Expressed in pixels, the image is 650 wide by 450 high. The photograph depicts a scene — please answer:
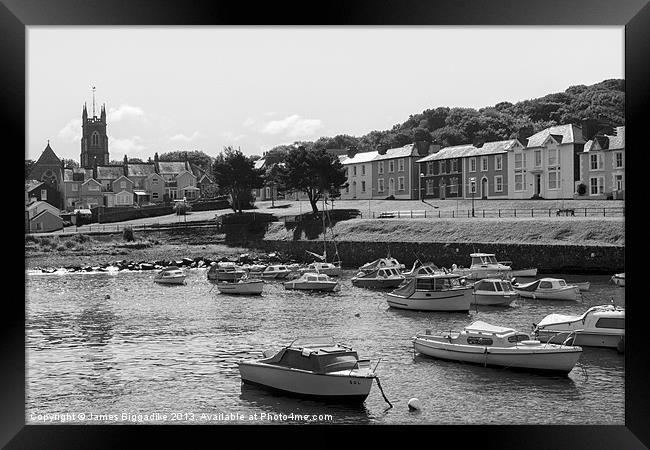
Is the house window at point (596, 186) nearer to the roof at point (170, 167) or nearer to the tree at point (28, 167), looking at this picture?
the roof at point (170, 167)

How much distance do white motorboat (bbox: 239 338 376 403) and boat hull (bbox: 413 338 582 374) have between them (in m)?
2.78

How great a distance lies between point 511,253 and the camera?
2712 centimetres

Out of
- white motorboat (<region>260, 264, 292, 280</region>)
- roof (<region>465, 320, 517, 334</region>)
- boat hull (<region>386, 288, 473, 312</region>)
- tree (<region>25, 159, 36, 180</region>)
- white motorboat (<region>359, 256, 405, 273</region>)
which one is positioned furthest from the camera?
white motorboat (<region>260, 264, 292, 280</region>)

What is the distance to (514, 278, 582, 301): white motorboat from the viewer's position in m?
19.8

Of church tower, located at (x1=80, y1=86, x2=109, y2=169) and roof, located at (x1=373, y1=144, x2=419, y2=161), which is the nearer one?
church tower, located at (x1=80, y1=86, x2=109, y2=169)

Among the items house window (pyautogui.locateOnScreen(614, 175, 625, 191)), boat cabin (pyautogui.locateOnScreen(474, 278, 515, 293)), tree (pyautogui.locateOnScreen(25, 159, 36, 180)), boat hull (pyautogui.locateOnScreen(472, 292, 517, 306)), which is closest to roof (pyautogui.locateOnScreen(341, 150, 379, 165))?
house window (pyautogui.locateOnScreen(614, 175, 625, 191))

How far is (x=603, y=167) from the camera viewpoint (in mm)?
26453

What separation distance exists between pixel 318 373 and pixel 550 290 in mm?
12339

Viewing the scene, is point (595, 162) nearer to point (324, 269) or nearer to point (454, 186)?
point (454, 186)

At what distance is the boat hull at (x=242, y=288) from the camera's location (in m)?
23.0

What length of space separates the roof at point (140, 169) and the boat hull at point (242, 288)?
21.7 ft

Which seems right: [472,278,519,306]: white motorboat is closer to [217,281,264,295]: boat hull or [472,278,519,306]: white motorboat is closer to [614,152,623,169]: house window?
[217,281,264,295]: boat hull

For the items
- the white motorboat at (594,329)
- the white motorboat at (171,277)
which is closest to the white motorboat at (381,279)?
the white motorboat at (171,277)

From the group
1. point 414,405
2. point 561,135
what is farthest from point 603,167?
point 414,405
